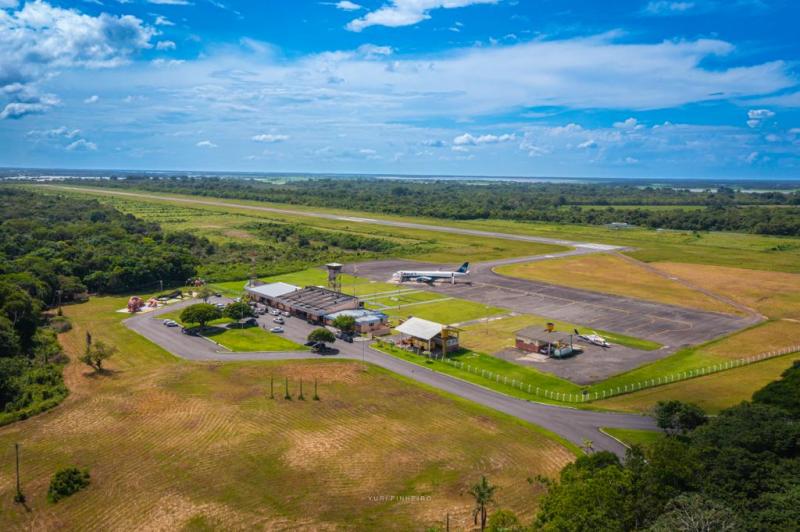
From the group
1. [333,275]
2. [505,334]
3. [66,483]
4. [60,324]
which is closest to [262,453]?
[66,483]

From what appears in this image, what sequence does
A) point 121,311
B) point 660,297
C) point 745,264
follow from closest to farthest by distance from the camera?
1. point 121,311
2. point 660,297
3. point 745,264

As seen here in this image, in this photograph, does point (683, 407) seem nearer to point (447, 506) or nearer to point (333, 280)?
point (447, 506)

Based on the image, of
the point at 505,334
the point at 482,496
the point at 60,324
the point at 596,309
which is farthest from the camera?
the point at 596,309

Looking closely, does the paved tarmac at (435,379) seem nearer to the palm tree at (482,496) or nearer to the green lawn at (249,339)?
the green lawn at (249,339)

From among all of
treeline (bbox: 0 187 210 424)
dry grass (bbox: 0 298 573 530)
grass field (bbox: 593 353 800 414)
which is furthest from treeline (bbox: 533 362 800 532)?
treeline (bbox: 0 187 210 424)

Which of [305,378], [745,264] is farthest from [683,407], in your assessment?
[745,264]

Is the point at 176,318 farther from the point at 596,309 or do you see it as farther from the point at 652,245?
the point at 652,245

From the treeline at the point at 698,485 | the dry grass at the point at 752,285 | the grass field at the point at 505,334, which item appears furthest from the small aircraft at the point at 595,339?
the dry grass at the point at 752,285
